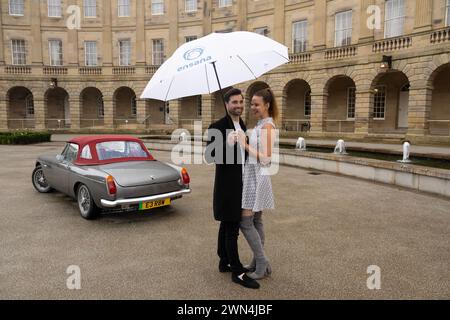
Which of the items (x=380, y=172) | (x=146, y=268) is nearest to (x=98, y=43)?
(x=380, y=172)

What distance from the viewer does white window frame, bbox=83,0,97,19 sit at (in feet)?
106

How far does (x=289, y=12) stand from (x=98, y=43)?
18570 millimetres

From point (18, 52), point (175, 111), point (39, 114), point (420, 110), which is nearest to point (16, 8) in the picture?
point (18, 52)

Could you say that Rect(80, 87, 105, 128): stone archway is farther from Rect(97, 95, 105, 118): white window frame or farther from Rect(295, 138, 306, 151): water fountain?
Rect(295, 138, 306, 151): water fountain

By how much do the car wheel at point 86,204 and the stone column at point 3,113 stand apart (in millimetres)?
30982

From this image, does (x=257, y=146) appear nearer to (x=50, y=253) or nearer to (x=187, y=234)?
(x=187, y=234)

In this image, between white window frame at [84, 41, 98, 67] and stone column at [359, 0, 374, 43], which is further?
white window frame at [84, 41, 98, 67]

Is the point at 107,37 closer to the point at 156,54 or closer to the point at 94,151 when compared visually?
the point at 156,54

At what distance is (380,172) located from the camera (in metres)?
9.20

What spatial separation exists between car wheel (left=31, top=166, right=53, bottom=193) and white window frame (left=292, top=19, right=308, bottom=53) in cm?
2160

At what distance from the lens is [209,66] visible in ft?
12.9

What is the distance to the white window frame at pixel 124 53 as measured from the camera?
106 feet

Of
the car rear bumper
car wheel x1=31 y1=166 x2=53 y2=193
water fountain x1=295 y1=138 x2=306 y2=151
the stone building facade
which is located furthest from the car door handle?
the stone building facade

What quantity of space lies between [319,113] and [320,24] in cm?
623
